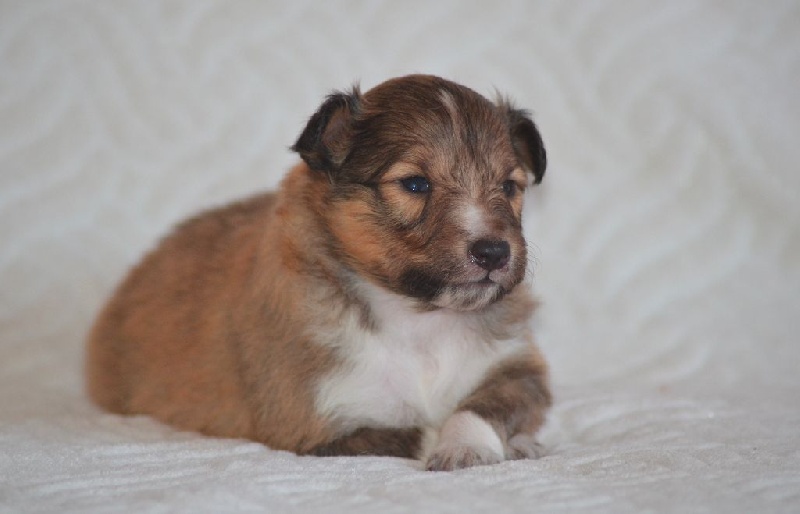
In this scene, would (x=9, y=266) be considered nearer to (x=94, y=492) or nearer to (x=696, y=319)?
(x=94, y=492)

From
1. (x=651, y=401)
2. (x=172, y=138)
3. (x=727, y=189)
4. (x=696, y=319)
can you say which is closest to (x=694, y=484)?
(x=651, y=401)

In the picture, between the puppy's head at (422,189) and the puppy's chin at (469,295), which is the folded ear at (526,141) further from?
the puppy's chin at (469,295)

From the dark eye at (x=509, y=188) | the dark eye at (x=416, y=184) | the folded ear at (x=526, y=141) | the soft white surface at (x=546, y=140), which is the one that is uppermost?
the soft white surface at (x=546, y=140)

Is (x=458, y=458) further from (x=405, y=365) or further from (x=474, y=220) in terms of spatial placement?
(x=474, y=220)

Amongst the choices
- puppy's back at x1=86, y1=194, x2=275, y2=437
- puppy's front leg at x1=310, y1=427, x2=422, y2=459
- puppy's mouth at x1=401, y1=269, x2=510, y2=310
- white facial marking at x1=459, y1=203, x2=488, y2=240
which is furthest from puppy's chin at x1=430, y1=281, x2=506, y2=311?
puppy's back at x1=86, y1=194, x2=275, y2=437

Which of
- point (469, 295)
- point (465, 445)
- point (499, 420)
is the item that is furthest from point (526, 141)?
point (465, 445)

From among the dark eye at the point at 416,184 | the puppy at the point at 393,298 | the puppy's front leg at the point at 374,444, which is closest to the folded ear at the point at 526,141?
the puppy at the point at 393,298

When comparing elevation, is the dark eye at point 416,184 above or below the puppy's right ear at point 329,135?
below
